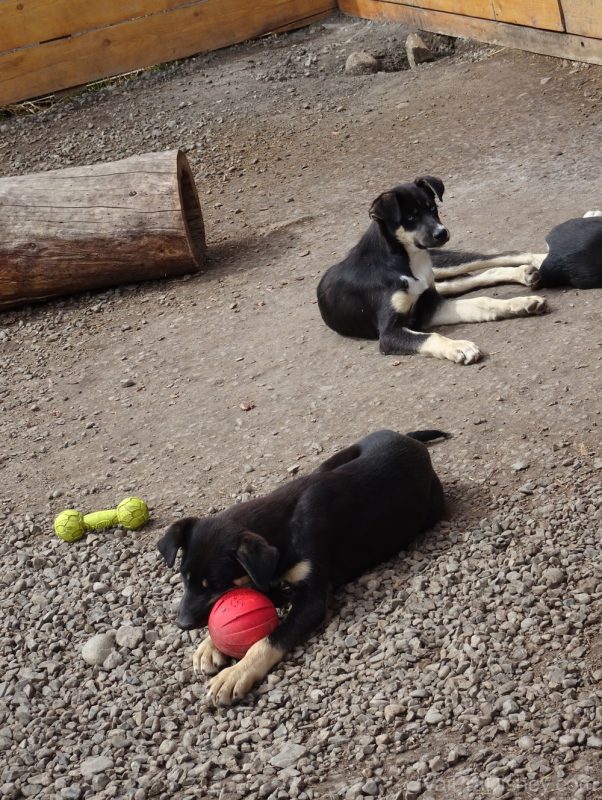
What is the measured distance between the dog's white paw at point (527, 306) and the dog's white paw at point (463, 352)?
459mm

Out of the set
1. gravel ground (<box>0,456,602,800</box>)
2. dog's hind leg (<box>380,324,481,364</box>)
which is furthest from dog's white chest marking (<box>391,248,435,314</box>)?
gravel ground (<box>0,456,602,800</box>)

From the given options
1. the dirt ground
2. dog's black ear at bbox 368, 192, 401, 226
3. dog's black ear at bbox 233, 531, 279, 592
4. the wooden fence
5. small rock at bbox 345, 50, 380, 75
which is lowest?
the dirt ground

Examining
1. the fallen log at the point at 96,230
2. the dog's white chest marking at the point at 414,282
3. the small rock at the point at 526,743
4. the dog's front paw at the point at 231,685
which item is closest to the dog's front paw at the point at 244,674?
the dog's front paw at the point at 231,685

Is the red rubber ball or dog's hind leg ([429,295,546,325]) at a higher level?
the red rubber ball

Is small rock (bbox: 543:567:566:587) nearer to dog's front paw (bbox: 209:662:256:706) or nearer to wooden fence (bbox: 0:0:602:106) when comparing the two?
dog's front paw (bbox: 209:662:256:706)

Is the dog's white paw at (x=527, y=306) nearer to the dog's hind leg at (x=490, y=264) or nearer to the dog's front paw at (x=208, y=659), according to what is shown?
the dog's hind leg at (x=490, y=264)

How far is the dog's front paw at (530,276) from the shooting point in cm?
655

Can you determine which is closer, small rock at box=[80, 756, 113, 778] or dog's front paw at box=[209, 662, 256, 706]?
small rock at box=[80, 756, 113, 778]

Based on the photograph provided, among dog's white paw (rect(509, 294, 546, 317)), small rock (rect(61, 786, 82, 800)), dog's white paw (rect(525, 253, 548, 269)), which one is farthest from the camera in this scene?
dog's white paw (rect(525, 253, 548, 269))

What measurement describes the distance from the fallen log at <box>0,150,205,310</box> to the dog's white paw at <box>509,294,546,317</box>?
2.96 metres

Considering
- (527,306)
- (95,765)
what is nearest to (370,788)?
(95,765)

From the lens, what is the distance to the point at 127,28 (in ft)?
43.9

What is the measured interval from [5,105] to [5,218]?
5.42m

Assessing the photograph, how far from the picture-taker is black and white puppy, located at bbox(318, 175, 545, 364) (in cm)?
637
